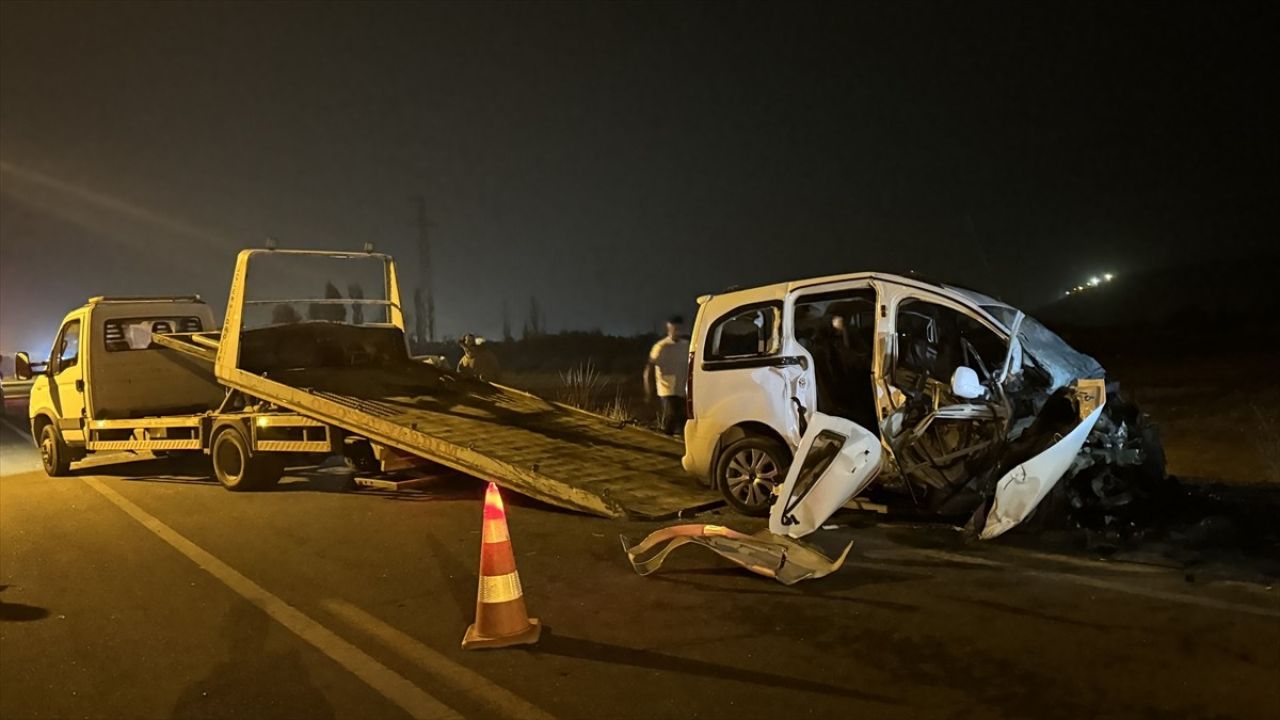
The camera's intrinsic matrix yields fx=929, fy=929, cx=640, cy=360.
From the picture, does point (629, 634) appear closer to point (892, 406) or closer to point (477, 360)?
point (892, 406)

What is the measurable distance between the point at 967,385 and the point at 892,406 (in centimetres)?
60

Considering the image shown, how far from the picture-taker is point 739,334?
8305 millimetres

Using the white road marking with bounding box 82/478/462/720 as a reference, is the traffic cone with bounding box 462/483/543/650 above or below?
above

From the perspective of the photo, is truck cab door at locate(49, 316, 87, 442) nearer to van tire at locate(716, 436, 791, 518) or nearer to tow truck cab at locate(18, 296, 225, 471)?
tow truck cab at locate(18, 296, 225, 471)

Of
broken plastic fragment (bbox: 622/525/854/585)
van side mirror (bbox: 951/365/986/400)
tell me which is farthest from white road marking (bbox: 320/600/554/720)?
van side mirror (bbox: 951/365/986/400)

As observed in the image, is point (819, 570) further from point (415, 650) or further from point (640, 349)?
point (640, 349)

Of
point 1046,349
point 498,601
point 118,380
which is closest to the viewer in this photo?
point 498,601

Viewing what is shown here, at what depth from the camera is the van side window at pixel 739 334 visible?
8.11 m

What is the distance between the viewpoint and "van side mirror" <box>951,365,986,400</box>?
691cm

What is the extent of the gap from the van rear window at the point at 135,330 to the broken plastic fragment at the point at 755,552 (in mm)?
8988

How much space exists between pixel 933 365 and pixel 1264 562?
8.61ft

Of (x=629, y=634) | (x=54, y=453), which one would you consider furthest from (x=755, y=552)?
(x=54, y=453)

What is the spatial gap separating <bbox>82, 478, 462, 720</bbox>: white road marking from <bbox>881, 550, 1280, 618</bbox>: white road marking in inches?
145

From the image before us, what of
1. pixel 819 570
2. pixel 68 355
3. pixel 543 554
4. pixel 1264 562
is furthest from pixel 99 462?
pixel 1264 562
